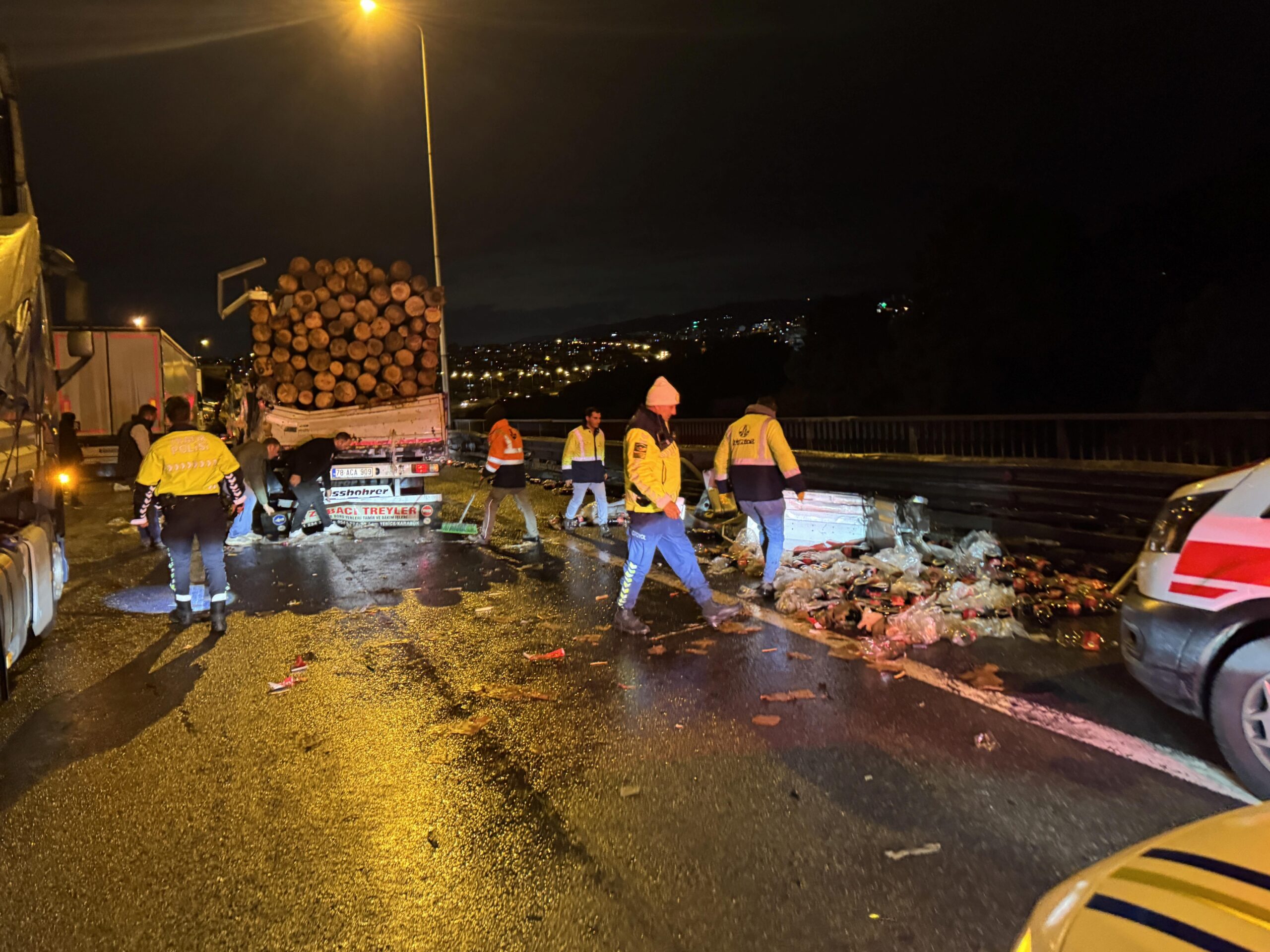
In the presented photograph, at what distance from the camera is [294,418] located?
41.5 feet

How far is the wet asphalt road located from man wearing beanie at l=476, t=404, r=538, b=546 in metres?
4.25

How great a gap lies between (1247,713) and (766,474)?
429 cm

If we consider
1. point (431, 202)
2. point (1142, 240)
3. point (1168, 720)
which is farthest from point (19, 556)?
point (1142, 240)

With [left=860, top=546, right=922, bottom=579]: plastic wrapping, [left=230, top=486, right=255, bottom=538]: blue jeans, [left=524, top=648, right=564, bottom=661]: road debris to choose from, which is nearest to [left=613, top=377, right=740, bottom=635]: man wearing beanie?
[left=524, top=648, right=564, bottom=661]: road debris

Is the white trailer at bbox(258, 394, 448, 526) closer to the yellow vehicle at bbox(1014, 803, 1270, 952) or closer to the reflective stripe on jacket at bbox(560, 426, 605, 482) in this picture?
the reflective stripe on jacket at bbox(560, 426, 605, 482)

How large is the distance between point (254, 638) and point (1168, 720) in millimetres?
6243

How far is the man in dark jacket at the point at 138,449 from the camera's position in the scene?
1162cm

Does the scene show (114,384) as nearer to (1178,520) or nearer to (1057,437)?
(1057,437)

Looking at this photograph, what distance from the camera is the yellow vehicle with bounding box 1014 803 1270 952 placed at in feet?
5.37

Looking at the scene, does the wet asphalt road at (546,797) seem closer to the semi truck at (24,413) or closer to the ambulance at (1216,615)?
the ambulance at (1216,615)

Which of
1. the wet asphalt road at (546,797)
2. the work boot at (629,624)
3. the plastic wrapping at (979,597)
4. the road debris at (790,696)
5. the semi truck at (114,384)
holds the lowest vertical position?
the wet asphalt road at (546,797)

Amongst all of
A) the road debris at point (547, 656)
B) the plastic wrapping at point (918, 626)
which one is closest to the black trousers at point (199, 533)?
the road debris at point (547, 656)

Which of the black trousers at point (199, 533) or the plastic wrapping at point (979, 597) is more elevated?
the black trousers at point (199, 533)

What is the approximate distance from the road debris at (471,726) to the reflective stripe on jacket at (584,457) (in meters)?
6.97
